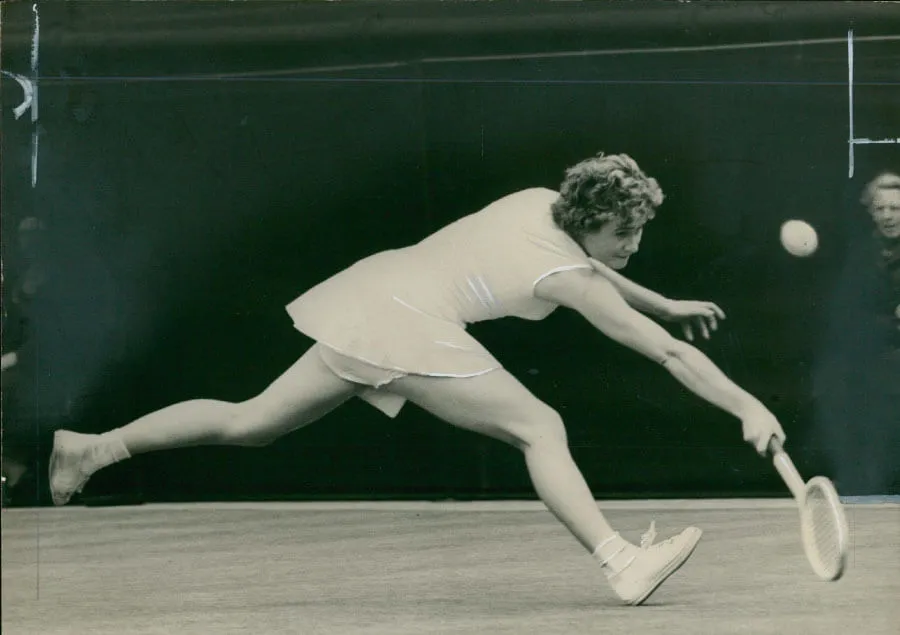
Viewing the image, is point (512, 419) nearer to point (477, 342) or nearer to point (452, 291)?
A: point (477, 342)

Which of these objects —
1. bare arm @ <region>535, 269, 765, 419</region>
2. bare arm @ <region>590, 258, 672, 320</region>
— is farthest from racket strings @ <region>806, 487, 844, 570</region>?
bare arm @ <region>590, 258, 672, 320</region>

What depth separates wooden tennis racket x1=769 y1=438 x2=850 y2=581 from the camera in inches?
174

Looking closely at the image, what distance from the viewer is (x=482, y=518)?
4.80 meters

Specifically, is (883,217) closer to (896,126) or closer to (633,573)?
(896,126)

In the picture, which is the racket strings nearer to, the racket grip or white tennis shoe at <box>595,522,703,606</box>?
the racket grip

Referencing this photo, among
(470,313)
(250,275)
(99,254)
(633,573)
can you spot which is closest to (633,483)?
(633,573)

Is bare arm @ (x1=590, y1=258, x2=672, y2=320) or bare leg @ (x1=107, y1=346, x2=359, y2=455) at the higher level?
bare arm @ (x1=590, y1=258, x2=672, y2=320)

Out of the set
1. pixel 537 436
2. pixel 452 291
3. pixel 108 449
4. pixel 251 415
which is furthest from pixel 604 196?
pixel 108 449

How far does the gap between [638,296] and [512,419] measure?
645 millimetres

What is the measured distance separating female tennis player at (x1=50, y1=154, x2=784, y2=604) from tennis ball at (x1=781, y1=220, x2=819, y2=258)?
0.48 meters

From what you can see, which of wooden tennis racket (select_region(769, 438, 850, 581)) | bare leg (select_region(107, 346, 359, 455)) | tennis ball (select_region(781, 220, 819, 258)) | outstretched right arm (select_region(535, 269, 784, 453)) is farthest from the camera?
tennis ball (select_region(781, 220, 819, 258))

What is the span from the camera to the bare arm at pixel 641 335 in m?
4.63

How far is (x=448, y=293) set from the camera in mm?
4680

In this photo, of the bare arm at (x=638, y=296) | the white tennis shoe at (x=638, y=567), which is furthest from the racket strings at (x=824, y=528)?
the bare arm at (x=638, y=296)
